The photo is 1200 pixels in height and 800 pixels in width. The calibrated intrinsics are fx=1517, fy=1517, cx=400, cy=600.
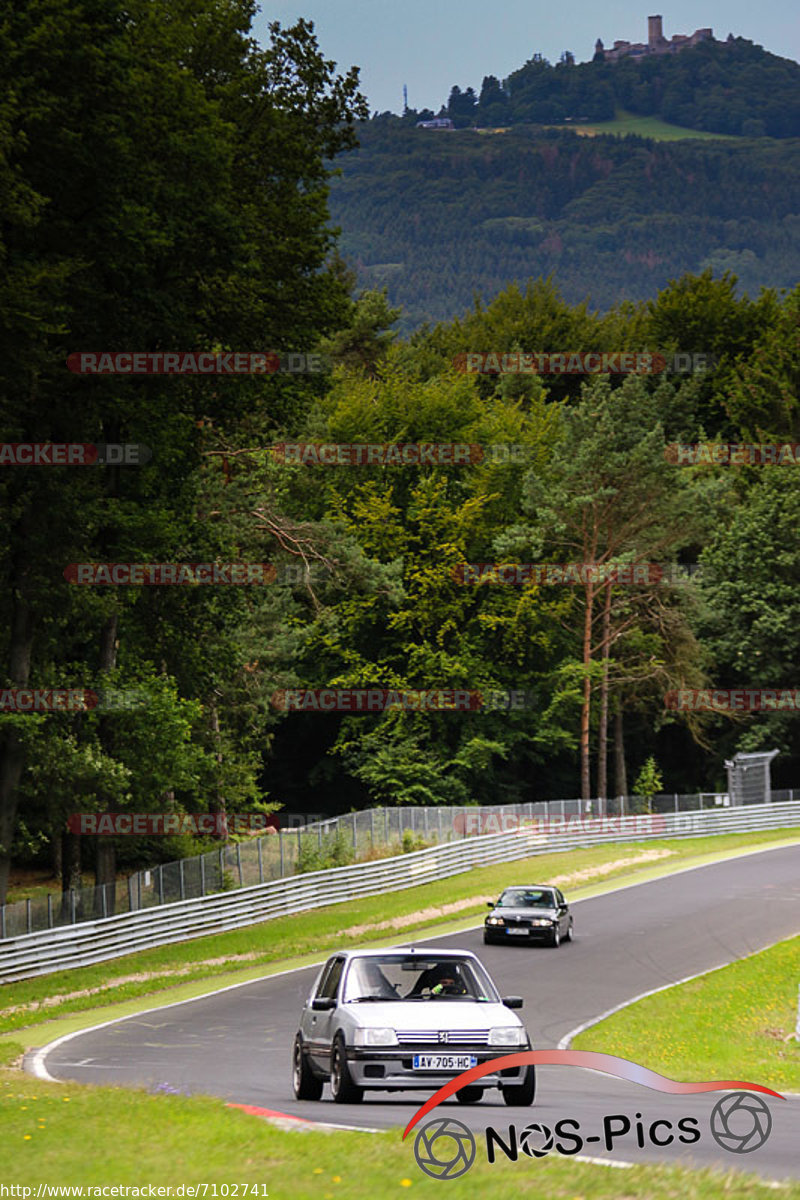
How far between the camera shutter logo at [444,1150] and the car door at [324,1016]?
9.90ft

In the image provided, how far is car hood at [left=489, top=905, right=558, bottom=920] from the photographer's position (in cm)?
3173

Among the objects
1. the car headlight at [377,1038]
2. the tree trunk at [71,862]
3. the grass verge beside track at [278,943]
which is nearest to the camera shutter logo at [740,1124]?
the car headlight at [377,1038]

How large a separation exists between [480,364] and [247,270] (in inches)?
2365

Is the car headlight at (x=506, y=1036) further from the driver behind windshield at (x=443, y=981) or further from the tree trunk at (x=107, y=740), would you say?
the tree trunk at (x=107, y=740)

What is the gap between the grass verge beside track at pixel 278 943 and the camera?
26.5 m

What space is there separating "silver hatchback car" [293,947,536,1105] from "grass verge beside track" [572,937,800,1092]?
390 centimetres

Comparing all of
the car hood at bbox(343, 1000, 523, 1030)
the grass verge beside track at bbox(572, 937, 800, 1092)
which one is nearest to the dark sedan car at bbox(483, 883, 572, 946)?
the grass verge beside track at bbox(572, 937, 800, 1092)

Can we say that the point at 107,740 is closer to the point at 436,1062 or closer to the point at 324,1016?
the point at 324,1016

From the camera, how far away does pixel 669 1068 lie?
1783cm

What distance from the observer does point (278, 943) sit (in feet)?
111

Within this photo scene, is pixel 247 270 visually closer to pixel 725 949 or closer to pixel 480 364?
pixel 725 949

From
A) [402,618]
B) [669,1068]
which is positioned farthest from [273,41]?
[402,618]

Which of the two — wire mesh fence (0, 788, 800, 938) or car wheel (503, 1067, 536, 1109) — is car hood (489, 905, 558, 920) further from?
car wheel (503, 1067, 536, 1109)

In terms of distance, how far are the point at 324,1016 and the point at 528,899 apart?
19120 mm
